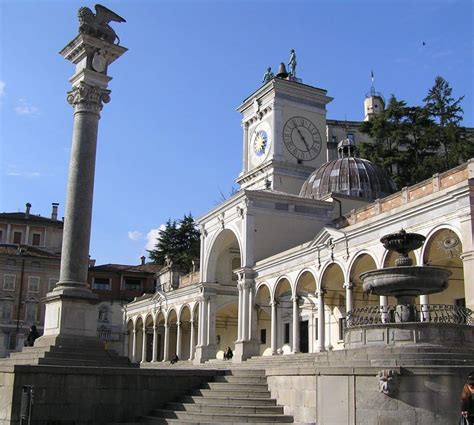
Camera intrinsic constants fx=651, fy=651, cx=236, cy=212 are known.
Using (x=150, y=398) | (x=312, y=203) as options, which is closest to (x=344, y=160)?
(x=312, y=203)

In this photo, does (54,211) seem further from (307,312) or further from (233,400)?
(233,400)

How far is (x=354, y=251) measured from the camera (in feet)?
94.2

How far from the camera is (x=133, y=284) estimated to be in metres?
72.9

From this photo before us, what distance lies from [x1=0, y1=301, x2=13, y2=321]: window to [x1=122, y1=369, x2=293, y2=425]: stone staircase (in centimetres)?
5255

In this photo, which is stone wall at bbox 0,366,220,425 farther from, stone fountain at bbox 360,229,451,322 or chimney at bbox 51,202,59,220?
chimney at bbox 51,202,59,220

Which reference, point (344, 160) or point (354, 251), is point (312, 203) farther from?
point (354, 251)

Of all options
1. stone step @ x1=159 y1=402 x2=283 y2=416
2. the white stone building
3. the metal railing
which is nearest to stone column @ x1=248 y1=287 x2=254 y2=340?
the white stone building

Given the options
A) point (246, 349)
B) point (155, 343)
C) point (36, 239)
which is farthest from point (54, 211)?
point (246, 349)

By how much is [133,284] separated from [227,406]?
195ft

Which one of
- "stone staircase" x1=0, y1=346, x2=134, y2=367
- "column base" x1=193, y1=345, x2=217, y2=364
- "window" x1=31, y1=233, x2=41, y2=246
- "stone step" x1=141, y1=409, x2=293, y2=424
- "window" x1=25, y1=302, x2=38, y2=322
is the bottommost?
"stone step" x1=141, y1=409, x2=293, y2=424

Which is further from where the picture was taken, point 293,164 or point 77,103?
point 293,164

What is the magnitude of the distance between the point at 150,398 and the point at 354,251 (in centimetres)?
1519

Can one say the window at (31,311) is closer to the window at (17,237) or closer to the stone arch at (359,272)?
the window at (17,237)

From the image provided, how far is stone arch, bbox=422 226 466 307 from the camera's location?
24.1 meters
